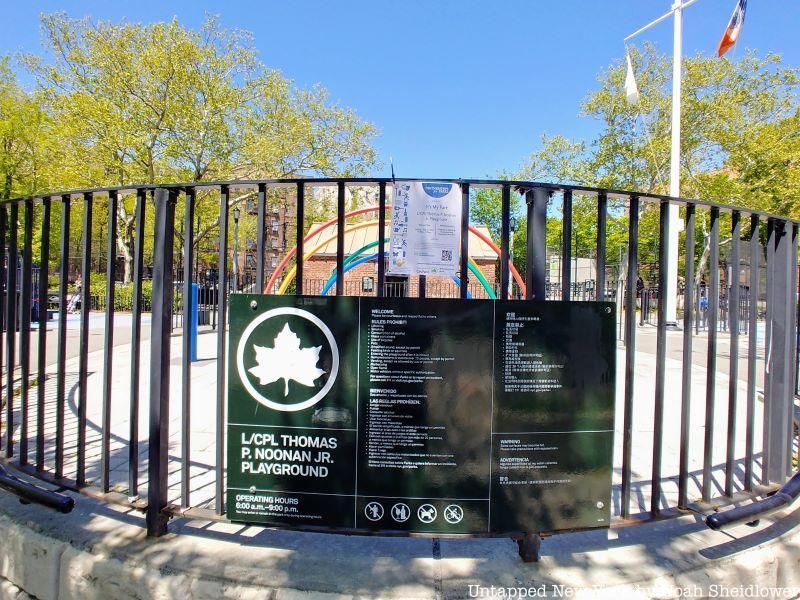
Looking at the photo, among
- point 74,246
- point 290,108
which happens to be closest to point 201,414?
point 290,108

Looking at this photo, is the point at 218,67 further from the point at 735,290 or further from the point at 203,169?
the point at 735,290

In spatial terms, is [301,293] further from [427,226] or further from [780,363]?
[780,363]

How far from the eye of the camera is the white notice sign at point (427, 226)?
2.36 m

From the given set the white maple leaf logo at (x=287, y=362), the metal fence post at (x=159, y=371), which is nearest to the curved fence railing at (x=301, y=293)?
the metal fence post at (x=159, y=371)

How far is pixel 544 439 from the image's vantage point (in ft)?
7.66

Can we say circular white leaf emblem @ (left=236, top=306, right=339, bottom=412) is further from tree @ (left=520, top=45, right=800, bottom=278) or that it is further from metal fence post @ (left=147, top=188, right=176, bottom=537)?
tree @ (left=520, top=45, right=800, bottom=278)

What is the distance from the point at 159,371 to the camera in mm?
2508

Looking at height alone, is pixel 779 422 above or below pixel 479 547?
above

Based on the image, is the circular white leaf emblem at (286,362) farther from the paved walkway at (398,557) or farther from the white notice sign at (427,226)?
the paved walkway at (398,557)

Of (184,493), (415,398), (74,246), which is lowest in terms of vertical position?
(184,493)

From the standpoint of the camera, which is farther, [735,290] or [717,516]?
[735,290]

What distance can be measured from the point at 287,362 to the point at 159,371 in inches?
30.0

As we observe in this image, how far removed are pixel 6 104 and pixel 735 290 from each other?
3552 cm

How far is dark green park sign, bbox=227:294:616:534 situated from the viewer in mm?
2303
